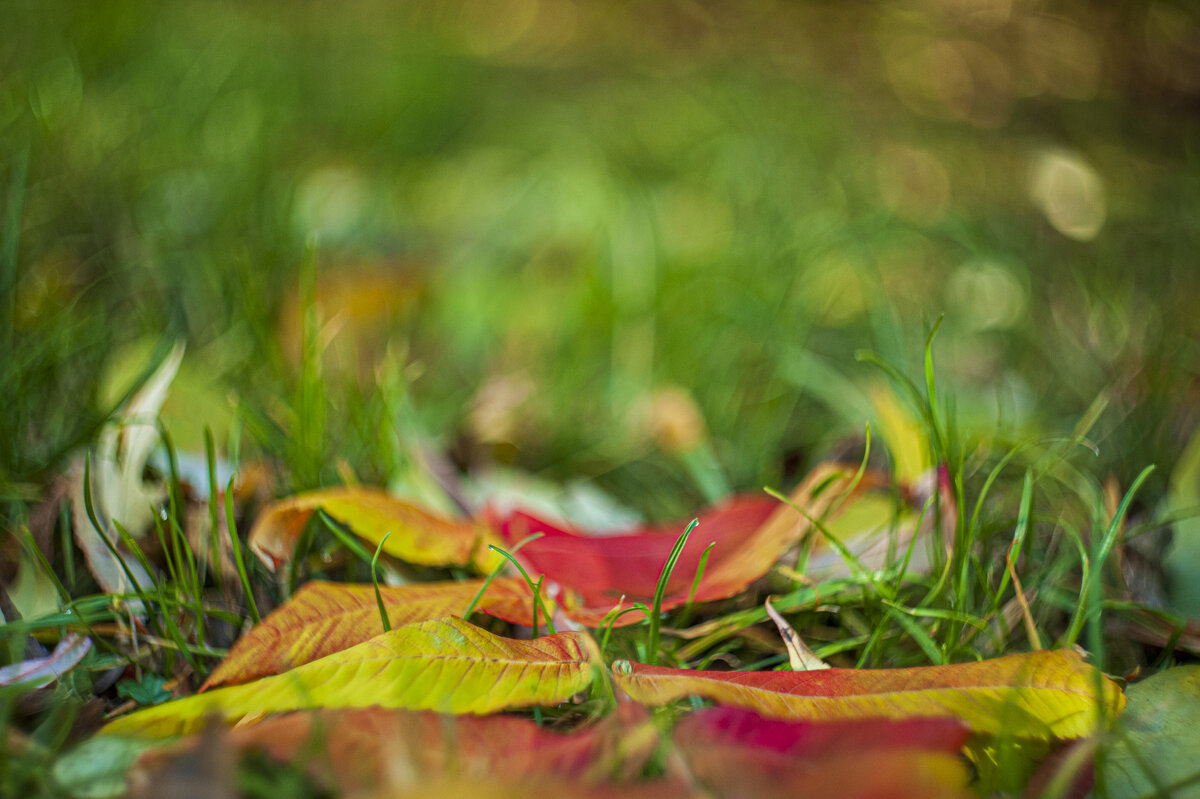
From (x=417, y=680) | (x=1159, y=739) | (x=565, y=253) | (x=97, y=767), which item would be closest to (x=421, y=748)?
(x=417, y=680)

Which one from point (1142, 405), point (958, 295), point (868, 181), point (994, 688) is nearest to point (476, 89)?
point (868, 181)

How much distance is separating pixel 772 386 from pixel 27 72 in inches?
50.9

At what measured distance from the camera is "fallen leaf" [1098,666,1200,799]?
0.40m

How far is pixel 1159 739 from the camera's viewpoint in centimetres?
43

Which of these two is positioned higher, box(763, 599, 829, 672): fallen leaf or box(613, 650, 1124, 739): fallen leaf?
box(613, 650, 1124, 739): fallen leaf

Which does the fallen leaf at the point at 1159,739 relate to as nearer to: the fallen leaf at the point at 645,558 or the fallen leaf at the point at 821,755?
the fallen leaf at the point at 821,755

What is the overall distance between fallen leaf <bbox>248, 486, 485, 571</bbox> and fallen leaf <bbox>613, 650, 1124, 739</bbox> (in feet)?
0.59

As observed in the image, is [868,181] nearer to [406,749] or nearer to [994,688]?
[994,688]

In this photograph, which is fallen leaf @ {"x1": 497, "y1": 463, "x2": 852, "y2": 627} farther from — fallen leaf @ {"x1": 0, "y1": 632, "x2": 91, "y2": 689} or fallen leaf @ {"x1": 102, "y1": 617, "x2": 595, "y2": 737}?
fallen leaf @ {"x1": 0, "y1": 632, "x2": 91, "y2": 689}

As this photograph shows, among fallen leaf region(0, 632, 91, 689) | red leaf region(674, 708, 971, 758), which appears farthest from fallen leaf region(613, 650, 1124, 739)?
fallen leaf region(0, 632, 91, 689)

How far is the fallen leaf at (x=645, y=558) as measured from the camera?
54 cm

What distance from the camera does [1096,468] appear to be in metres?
0.80

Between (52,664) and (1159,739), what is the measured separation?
65 cm

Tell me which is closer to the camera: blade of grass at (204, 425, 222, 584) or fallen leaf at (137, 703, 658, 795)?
fallen leaf at (137, 703, 658, 795)
